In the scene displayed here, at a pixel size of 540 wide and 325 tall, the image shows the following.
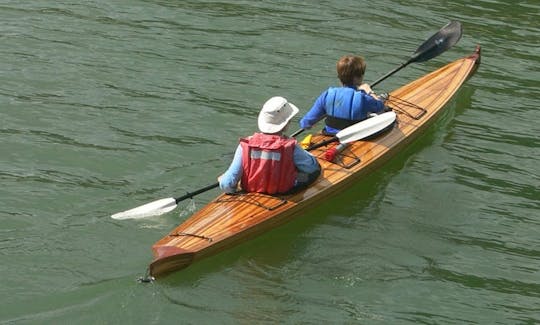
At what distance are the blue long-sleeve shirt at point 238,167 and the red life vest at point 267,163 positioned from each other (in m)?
0.05

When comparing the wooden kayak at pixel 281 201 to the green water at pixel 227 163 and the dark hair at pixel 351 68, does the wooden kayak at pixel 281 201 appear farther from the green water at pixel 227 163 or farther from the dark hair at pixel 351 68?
the dark hair at pixel 351 68

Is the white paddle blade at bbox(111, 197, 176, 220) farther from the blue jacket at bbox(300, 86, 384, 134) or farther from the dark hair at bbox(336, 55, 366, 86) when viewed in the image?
the dark hair at bbox(336, 55, 366, 86)

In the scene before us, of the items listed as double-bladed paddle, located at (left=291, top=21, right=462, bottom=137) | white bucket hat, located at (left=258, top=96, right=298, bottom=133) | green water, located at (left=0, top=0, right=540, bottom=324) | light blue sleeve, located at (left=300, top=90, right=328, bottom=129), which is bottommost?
green water, located at (left=0, top=0, right=540, bottom=324)

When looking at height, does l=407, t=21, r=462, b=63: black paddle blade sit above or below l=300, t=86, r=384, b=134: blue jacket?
above

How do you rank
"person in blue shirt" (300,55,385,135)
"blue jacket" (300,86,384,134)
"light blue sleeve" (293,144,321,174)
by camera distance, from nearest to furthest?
"light blue sleeve" (293,144,321,174), "person in blue shirt" (300,55,385,135), "blue jacket" (300,86,384,134)

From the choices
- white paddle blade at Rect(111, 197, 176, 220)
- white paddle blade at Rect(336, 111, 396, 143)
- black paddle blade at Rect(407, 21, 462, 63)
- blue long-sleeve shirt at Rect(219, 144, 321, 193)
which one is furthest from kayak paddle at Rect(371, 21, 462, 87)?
white paddle blade at Rect(111, 197, 176, 220)

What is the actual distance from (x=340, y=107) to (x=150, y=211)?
2321mm

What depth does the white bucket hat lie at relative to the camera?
24.3ft

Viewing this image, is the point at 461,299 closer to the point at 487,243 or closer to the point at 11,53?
the point at 487,243

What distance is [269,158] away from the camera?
7.46m

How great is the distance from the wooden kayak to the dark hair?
0.67 meters

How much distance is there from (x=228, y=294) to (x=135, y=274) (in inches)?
28.4

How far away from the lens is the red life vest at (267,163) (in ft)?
24.4

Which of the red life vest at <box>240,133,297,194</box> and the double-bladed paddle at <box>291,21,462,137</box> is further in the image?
the double-bladed paddle at <box>291,21,462,137</box>
